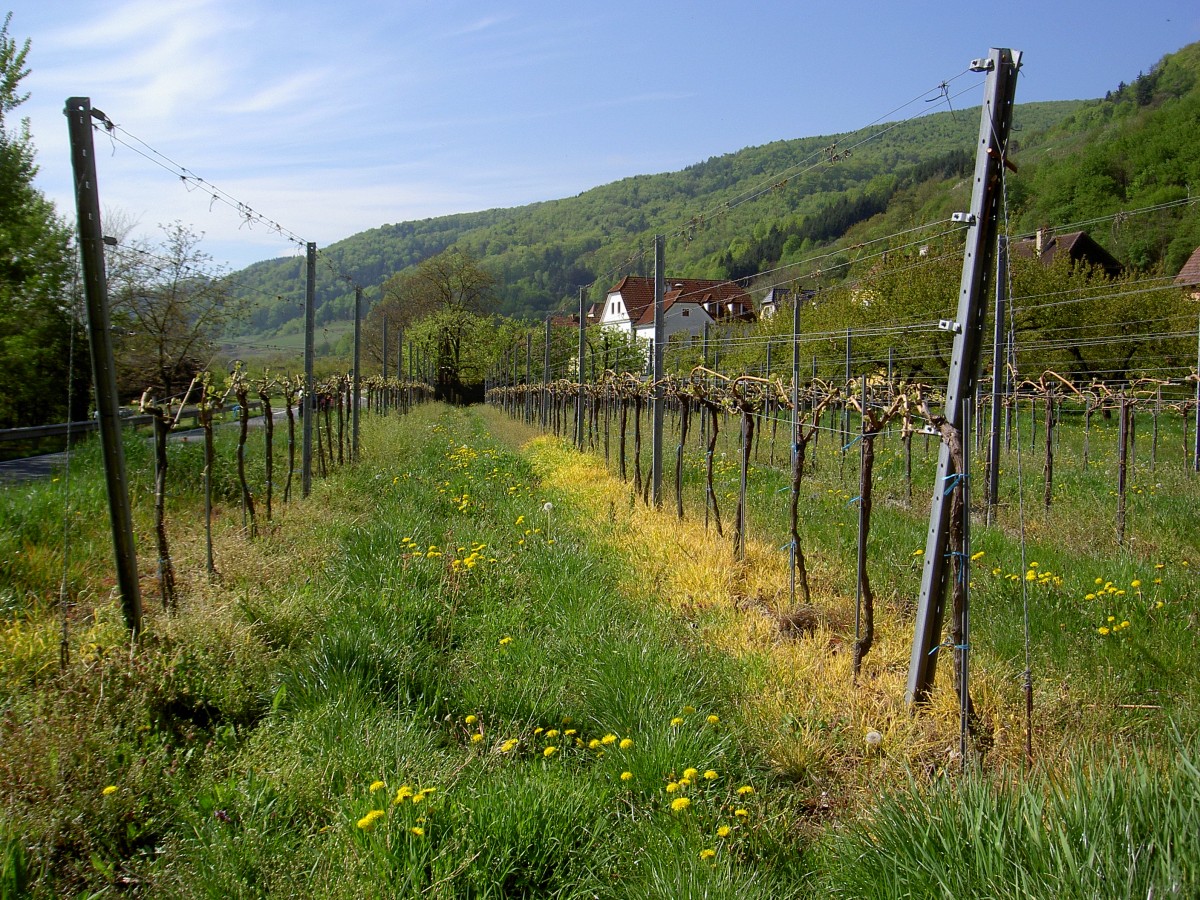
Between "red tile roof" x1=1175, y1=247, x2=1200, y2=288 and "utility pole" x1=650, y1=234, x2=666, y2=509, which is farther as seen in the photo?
"red tile roof" x1=1175, y1=247, x2=1200, y2=288

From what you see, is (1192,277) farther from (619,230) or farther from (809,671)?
(619,230)

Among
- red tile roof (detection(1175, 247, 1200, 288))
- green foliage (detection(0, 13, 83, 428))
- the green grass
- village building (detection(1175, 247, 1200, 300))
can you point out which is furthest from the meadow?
red tile roof (detection(1175, 247, 1200, 288))

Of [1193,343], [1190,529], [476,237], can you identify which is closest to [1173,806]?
[1190,529]

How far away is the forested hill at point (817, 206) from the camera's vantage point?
42.3ft

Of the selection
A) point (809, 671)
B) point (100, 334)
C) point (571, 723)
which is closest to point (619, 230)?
point (100, 334)

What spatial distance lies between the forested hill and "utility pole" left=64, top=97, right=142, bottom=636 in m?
5.04

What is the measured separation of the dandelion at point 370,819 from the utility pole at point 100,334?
2.51 metres

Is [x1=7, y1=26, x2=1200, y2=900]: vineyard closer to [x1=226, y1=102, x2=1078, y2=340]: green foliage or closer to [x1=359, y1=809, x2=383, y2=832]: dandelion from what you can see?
[x1=359, y1=809, x2=383, y2=832]: dandelion

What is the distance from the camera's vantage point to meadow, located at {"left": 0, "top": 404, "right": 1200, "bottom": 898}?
2.72 meters

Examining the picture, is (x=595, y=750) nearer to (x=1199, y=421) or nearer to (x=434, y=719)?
(x=434, y=719)

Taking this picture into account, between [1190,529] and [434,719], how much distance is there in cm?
819

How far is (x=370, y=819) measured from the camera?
2.82m

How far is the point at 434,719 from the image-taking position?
4145 millimetres

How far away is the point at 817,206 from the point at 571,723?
4541 centimetres
